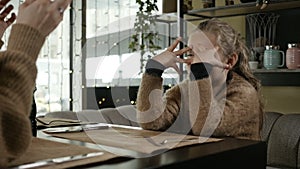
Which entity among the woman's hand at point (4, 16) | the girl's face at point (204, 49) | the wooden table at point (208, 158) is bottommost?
the wooden table at point (208, 158)

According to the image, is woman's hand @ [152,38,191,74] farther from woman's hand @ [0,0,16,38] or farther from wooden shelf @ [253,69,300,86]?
wooden shelf @ [253,69,300,86]

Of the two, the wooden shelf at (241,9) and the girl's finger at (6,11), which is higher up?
the wooden shelf at (241,9)

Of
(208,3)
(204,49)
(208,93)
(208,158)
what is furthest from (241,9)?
(208,158)

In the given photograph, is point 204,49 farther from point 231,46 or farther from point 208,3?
point 208,3

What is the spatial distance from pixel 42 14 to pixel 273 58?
6.27 feet

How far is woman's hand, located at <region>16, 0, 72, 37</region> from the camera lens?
72 cm

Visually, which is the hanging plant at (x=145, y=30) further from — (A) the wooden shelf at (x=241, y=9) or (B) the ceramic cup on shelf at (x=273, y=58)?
(B) the ceramic cup on shelf at (x=273, y=58)

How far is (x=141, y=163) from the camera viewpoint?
764mm

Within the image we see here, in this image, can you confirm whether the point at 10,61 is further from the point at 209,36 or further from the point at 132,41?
the point at 132,41

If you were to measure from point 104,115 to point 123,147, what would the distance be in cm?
152

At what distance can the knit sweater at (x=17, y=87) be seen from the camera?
66 cm

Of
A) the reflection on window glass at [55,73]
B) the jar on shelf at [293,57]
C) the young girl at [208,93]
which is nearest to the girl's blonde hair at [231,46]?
the young girl at [208,93]

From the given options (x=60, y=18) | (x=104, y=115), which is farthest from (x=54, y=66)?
(x=60, y=18)

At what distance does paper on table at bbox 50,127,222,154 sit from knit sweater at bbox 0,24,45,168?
0.28 m
